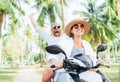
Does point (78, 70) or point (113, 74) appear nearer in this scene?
point (78, 70)

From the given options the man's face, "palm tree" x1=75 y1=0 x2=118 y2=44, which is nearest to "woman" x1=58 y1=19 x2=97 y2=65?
the man's face

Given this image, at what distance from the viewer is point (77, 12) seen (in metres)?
38.6

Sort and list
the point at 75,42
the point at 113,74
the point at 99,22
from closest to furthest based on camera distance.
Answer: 1. the point at 75,42
2. the point at 113,74
3. the point at 99,22

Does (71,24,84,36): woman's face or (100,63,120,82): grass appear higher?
(71,24,84,36): woman's face

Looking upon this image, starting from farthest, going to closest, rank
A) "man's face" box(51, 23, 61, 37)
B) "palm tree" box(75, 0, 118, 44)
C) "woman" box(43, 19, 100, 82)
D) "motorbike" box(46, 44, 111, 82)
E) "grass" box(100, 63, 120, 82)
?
1. "palm tree" box(75, 0, 118, 44)
2. "grass" box(100, 63, 120, 82)
3. "man's face" box(51, 23, 61, 37)
4. "woman" box(43, 19, 100, 82)
5. "motorbike" box(46, 44, 111, 82)

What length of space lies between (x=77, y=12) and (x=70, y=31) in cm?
3485

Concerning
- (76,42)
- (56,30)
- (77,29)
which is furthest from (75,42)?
(56,30)

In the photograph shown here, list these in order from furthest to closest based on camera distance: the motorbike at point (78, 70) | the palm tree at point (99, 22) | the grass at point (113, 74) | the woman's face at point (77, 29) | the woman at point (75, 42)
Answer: the palm tree at point (99, 22) < the grass at point (113, 74) < the woman's face at point (77, 29) < the woman at point (75, 42) < the motorbike at point (78, 70)

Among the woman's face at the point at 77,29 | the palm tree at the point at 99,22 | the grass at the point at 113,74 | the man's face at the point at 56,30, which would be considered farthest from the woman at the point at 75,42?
the palm tree at the point at 99,22

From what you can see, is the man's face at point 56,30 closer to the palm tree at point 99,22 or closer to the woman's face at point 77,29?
the woman's face at point 77,29

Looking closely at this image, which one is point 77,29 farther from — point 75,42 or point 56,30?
point 56,30

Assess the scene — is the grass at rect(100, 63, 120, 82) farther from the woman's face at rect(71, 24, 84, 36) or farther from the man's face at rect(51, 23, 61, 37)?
the woman's face at rect(71, 24, 84, 36)

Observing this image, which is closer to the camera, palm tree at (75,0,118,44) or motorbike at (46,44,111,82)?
motorbike at (46,44,111,82)

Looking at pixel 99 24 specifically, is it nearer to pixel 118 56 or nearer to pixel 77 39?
pixel 77 39
